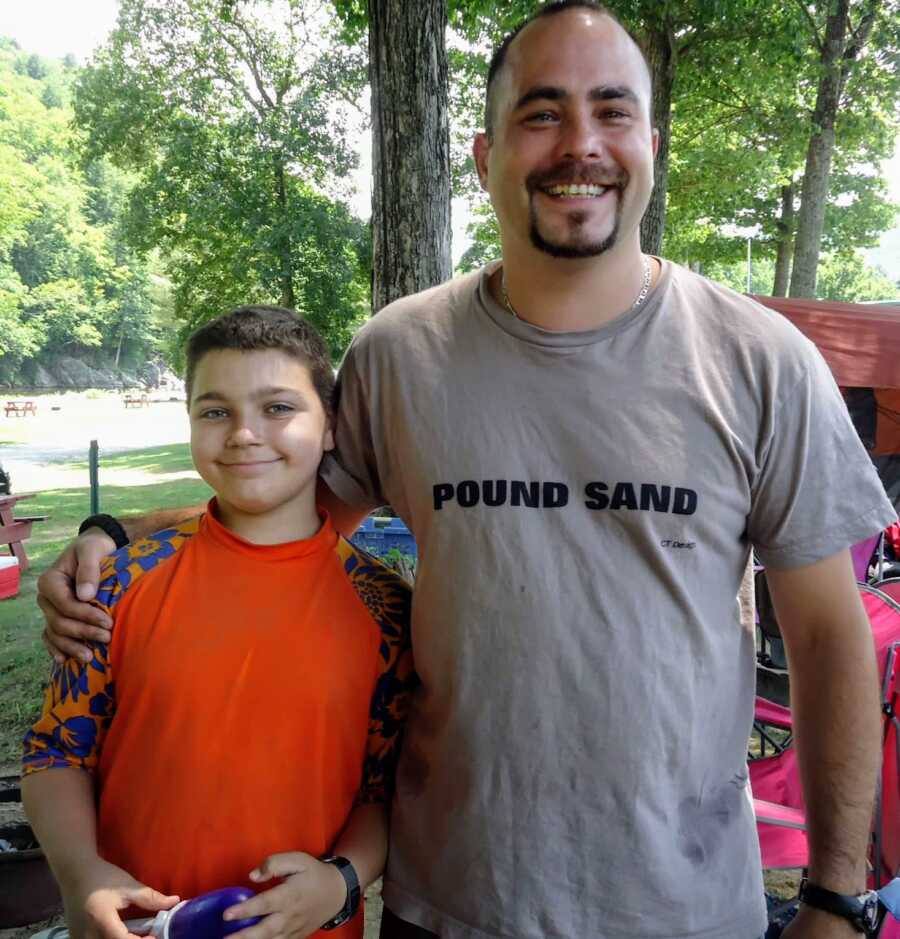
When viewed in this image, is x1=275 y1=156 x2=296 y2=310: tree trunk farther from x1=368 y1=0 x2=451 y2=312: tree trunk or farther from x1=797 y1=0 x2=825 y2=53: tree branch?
x1=368 y1=0 x2=451 y2=312: tree trunk

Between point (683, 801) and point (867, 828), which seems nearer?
point (683, 801)

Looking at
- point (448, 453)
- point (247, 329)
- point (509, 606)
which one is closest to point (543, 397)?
point (448, 453)

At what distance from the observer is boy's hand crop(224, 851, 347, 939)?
128cm

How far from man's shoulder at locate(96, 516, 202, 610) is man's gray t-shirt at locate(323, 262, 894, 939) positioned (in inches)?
21.0

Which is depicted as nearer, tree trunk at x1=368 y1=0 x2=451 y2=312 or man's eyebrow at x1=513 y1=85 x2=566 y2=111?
man's eyebrow at x1=513 y1=85 x2=566 y2=111

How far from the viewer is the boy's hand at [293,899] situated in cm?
128

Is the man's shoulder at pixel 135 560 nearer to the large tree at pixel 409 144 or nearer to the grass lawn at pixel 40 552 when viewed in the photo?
the large tree at pixel 409 144

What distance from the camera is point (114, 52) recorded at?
17.6 metres

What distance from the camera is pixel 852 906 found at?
4.67ft

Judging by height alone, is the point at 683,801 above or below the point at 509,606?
below

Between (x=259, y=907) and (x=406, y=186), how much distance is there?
11.2 ft

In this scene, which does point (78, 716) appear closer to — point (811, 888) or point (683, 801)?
point (683, 801)

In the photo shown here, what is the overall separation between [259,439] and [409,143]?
2.81 metres

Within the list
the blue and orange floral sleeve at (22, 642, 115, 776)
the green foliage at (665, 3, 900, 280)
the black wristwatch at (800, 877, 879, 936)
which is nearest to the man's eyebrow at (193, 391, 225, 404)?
the blue and orange floral sleeve at (22, 642, 115, 776)
